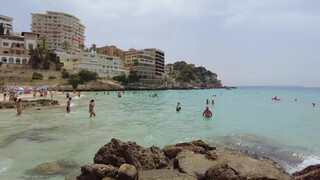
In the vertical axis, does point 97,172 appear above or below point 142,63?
below

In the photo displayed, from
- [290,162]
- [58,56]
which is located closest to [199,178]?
[290,162]

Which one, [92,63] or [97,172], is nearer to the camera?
[97,172]

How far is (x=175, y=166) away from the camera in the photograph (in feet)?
21.6

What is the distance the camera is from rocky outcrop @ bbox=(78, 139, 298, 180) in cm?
523

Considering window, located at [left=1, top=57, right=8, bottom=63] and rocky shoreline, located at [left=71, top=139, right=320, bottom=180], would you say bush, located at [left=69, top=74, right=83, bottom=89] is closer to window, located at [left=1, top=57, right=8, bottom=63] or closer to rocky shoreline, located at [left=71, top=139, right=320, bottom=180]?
window, located at [left=1, top=57, right=8, bottom=63]

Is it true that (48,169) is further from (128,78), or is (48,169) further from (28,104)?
(128,78)

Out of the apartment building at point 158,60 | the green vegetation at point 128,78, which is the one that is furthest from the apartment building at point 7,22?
the apartment building at point 158,60

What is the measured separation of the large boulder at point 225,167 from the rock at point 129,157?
64 cm

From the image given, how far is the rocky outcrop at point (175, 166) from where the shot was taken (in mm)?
5227

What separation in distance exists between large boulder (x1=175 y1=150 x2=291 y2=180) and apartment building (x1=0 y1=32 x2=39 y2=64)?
7428 cm

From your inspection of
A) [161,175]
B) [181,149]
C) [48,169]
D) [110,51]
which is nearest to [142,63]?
[110,51]

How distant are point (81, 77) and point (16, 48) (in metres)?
20.3

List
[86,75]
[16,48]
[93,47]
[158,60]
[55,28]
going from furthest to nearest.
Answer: [158,60] < [93,47] < [55,28] < [86,75] < [16,48]

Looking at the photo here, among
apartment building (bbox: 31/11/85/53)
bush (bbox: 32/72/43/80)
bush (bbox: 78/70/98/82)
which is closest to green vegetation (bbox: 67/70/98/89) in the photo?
bush (bbox: 78/70/98/82)
